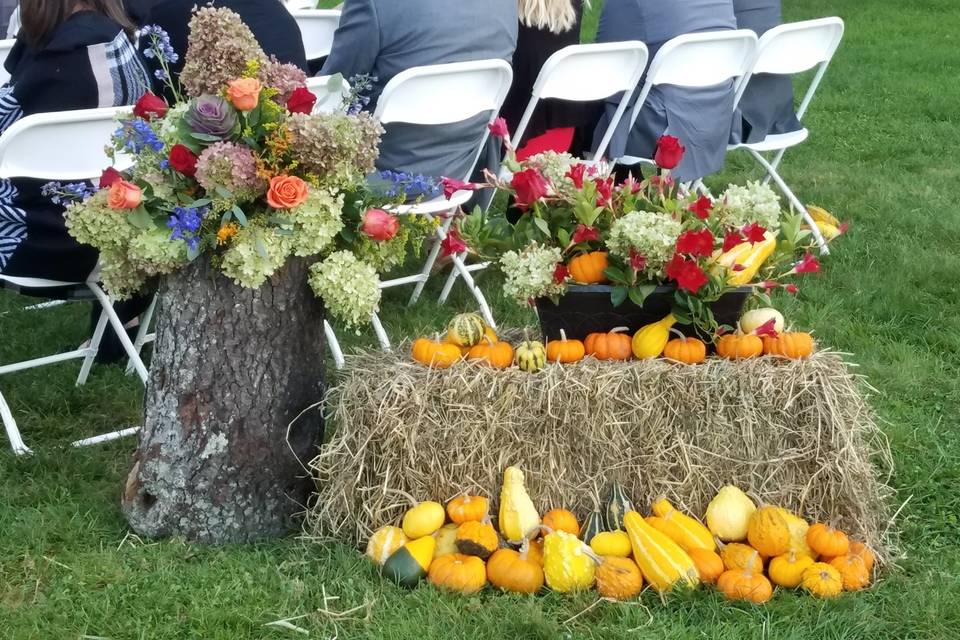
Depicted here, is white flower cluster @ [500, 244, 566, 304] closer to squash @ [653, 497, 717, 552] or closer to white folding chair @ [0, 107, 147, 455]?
squash @ [653, 497, 717, 552]

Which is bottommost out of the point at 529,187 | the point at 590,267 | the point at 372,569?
the point at 372,569

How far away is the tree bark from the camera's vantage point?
277cm

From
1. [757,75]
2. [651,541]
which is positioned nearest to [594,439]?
[651,541]

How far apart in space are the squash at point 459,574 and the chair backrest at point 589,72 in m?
1.99

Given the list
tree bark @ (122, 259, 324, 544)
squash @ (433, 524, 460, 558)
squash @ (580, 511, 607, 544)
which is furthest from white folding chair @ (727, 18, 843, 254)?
tree bark @ (122, 259, 324, 544)

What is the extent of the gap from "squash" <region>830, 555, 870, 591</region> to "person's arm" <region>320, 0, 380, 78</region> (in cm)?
241

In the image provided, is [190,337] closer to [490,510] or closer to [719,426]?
[490,510]

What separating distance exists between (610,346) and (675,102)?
2.16 metres

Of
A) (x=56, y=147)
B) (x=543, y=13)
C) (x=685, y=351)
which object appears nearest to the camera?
(x=685, y=351)

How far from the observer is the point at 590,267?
9.73ft

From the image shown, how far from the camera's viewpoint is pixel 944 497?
321 centimetres

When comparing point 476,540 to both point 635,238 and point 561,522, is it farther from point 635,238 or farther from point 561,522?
point 635,238

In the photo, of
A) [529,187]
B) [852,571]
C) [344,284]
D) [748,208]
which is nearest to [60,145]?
[344,284]

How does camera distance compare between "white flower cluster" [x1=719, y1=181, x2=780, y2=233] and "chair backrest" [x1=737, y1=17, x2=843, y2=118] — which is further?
"chair backrest" [x1=737, y1=17, x2=843, y2=118]
